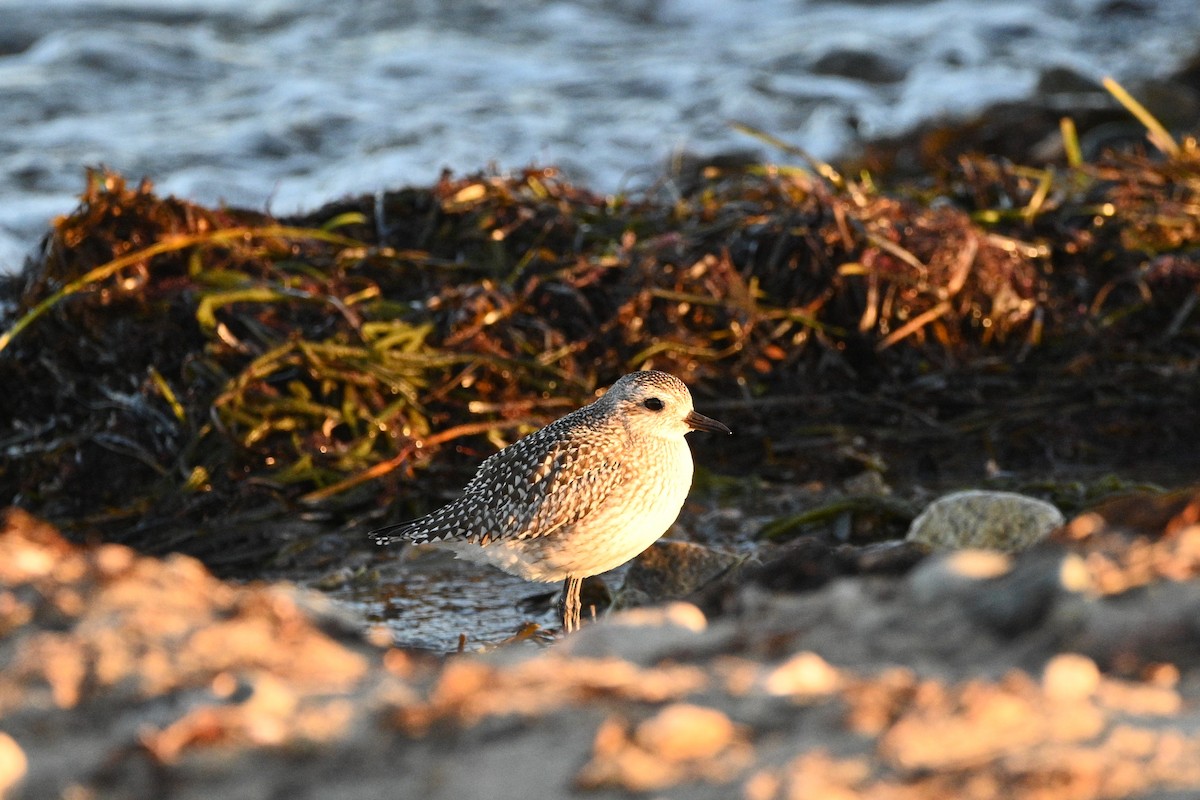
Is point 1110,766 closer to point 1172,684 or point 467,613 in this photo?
point 1172,684

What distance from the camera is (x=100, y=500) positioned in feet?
15.4

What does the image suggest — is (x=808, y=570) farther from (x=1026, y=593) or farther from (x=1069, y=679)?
(x=1069, y=679)

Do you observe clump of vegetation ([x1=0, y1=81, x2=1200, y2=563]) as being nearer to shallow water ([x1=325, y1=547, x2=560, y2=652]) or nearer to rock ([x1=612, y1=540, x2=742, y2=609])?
shallow water ([x1=325, y1=547, x2=560, y2=652])

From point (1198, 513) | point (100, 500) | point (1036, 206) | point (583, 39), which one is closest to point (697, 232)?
point (1036, 206)

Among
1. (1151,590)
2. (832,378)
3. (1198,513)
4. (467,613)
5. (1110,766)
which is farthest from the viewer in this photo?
(832,378)

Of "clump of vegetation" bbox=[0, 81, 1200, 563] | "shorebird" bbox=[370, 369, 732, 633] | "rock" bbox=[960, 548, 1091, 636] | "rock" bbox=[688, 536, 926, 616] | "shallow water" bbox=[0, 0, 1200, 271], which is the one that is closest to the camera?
"rock" bbox=[960, 548, 1091, 636]

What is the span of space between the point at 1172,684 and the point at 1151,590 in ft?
0.56

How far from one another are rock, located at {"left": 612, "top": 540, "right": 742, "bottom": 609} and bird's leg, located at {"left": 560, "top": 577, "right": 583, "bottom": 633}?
11 centimetres

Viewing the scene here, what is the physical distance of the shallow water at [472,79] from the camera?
29.2 ft

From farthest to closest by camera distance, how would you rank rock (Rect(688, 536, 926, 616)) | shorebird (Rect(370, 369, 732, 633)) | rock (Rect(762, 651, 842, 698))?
shorebird (Rect(370, 369, 732, 633)), rock (Rect(688, 536, 926, 616)), rock (Rect(762, 651, 842, 698))

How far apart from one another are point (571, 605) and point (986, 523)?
3.61ft

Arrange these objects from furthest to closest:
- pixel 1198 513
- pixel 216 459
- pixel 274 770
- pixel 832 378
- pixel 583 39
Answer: pixel 583 39
pixel 832 378
pixel 216 459
pixel 1198 513
pixel 274 770

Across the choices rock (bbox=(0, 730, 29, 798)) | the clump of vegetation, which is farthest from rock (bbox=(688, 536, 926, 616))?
the clump of vegetation

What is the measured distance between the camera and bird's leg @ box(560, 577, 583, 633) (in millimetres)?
3762
